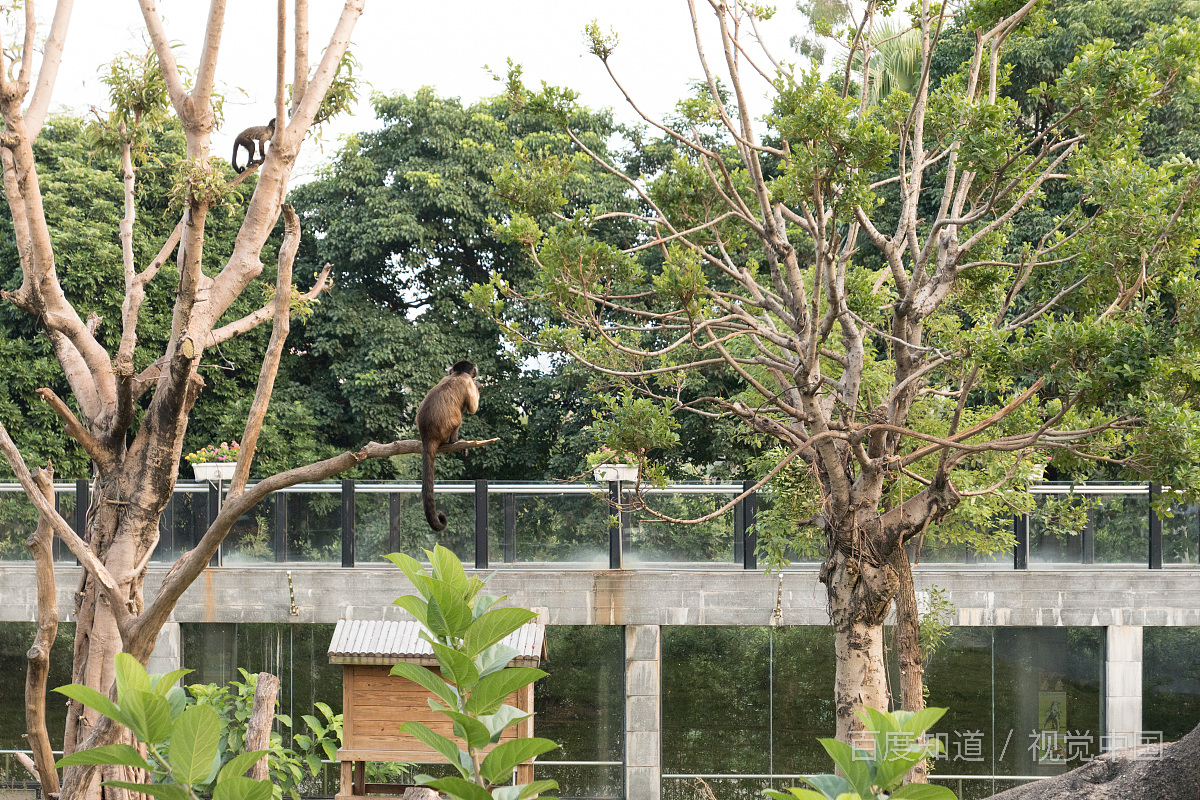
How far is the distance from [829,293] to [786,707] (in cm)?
836

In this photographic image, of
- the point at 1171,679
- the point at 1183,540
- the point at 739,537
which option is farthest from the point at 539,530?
the point at 1171,679

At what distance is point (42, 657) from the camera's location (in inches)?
168

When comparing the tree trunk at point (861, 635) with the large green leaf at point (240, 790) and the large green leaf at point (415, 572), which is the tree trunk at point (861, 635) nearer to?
the large green leaf at point (415, 572)

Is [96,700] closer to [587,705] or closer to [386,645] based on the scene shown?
[386,645]

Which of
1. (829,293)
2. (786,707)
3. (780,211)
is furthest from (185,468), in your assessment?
(829,293)

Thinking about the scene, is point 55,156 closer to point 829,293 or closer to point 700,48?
point 700,48

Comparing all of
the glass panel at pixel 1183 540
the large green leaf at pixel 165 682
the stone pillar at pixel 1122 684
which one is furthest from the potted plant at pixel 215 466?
the glass panel at pixel 1183 540

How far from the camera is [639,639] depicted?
37.0ft

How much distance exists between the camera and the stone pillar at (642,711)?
11234mm

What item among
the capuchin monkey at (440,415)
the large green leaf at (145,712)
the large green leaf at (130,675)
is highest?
the capuchin monkey at (440,415)

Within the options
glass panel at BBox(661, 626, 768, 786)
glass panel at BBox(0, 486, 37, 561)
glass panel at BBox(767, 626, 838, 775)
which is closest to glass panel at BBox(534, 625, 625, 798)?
glass panel at BBox(661, 626, 768, 786)

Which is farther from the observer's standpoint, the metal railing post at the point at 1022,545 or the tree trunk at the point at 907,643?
the metal railing post at the point at 1022,545

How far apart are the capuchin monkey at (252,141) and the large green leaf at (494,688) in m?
4.60

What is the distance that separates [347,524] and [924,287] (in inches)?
299
